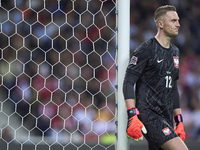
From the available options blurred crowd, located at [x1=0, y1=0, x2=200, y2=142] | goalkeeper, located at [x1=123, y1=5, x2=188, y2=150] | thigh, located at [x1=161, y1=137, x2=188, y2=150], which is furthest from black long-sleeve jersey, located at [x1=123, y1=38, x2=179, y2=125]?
blurred crowd, located at [x1=0, y1=0, x2=200, y2=142]

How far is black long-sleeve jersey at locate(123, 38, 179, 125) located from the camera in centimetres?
157

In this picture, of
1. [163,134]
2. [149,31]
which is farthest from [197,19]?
[163,134]

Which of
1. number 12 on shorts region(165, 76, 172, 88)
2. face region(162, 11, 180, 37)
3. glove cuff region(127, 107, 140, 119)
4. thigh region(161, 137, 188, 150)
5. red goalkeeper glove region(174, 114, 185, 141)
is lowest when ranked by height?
thigh region(161, 137, 188, 150)

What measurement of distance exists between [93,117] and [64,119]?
0.29 meters

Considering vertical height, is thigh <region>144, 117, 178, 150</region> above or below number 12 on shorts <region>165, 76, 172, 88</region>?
below

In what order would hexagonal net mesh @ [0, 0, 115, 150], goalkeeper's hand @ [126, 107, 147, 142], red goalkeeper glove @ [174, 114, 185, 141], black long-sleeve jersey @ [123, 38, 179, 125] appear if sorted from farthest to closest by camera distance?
hexagonal net mesh @ [0, 0, 115, 150] → red goalkeeper glove @ [174, 114, 185, 141] → black long-sleeve jersey @ [123, 38, 179, 125] → goalkeeper's hand @ [126, 107, 147, 142]

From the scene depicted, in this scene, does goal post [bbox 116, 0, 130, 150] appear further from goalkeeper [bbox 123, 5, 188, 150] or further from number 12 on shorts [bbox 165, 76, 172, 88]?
number 12 on shorts [bbox 165, 76, 172, 88]

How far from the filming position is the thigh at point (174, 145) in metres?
1.48

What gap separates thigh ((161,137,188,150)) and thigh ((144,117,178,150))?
0.05ft

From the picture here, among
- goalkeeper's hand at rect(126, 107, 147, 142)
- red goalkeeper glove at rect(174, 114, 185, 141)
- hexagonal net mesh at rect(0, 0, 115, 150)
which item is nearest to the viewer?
goalkeeper's hand at rect(126, 107, 147, 142)

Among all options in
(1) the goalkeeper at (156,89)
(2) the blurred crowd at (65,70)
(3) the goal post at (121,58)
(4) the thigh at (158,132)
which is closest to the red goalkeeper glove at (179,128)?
(1) the goalkeeper at (156,89)

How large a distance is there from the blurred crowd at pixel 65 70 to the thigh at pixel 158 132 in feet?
5.21

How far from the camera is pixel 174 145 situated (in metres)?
1.49

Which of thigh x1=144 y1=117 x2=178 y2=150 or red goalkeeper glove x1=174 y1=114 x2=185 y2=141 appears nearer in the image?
thigh x1=144 y1=117 x2=178 y2=150
